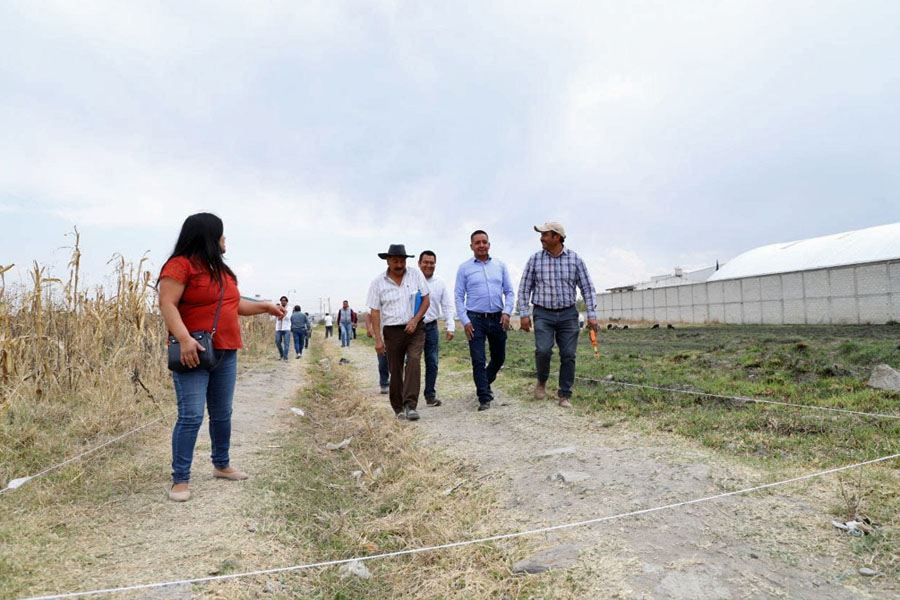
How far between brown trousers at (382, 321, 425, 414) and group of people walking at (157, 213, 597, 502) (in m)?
0.01

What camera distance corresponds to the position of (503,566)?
2588 mm

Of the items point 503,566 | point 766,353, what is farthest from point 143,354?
point 766,353

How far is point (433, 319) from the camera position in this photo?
22.4 ft

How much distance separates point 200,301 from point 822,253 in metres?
35.3

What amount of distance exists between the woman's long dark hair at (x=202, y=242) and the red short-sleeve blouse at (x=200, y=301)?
1.6 inches

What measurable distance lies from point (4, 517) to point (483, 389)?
4.31 m

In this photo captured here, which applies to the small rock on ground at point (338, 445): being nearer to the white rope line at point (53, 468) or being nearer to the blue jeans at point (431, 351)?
the blue jeans at point (431, 351)

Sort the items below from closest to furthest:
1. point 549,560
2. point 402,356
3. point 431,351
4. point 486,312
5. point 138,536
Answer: point 549,560, point 138,536, point 402,356, point 486,312, point 431,351

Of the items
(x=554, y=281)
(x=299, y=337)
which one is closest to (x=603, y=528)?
(x=554, y=281)

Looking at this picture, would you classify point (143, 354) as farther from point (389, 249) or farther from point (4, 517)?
point (4, 517)

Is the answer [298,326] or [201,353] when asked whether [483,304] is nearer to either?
[201,353]

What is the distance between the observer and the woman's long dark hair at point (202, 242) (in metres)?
3.51

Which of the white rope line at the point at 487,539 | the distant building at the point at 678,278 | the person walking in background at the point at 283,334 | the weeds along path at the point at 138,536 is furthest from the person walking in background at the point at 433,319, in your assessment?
the distant building at the point at 678,278

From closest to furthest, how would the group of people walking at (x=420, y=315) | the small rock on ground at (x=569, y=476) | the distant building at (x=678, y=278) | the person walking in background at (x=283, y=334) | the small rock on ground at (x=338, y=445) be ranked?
the small rock on ground at (x=569, y=476) < the group of people walking at (x=420, y=315) < the small rock on ground at (x=338, y=445) < the person walking in background at (x=283, y=334) < the distant building at (x=678, y=278)
